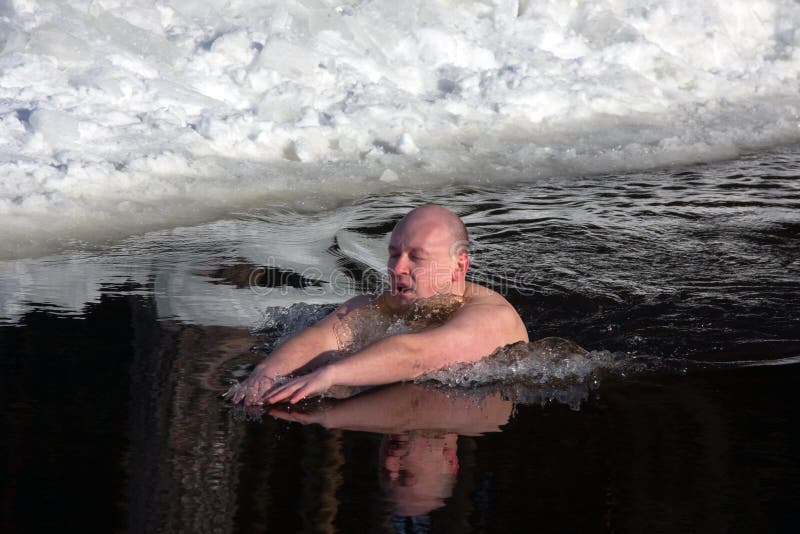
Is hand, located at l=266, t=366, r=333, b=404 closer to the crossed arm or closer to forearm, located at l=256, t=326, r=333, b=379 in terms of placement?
the crossed arm

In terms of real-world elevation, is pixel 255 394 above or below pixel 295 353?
below

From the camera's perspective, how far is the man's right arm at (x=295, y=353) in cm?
346

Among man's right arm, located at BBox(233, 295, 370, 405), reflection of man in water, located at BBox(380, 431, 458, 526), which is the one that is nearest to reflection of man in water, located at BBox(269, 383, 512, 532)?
reflection of man in water, located at BBox(380, 431, 458, 526)

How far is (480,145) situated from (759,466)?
528cm

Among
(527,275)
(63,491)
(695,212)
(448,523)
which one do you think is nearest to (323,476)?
(448,523)

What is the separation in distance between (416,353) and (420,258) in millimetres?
393

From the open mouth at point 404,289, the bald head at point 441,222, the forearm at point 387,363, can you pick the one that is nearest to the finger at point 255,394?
the forearm at point 387,363

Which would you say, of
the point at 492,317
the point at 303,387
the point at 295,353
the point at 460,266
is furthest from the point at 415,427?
the point at 460,266

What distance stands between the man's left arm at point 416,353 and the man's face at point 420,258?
153mm

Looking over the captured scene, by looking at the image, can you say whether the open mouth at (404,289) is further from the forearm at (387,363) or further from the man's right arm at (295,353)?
the forearm at (387,363)

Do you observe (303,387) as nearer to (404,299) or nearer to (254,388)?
(254,388)

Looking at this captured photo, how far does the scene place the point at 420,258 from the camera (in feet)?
12.8

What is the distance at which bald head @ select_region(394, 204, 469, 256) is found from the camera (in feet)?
12.8

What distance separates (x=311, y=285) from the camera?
5.05 m
